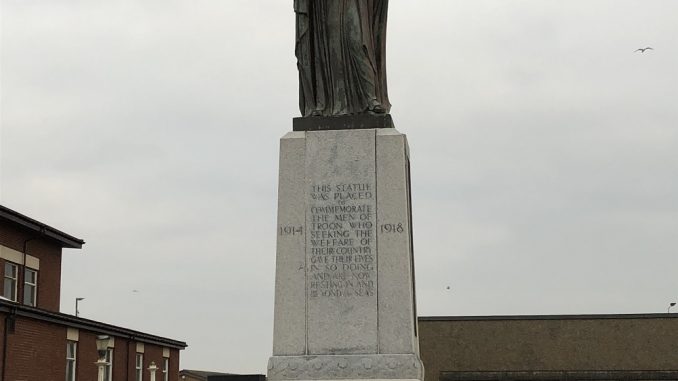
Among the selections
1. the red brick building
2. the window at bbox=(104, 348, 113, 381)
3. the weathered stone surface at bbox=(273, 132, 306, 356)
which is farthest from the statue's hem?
the window at bbox=(104, 348, 113, 381)

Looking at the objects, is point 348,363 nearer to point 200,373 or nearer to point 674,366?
point 674,366

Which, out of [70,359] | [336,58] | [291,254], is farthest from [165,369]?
[291,254]

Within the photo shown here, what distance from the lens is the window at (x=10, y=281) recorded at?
48094 mm

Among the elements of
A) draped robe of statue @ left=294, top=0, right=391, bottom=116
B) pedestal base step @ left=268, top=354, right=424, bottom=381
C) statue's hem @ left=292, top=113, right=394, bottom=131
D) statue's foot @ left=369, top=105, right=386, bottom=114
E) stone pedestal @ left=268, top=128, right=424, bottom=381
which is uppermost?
draped robe of statue @ left=294, top=0, right=391, bottom=116

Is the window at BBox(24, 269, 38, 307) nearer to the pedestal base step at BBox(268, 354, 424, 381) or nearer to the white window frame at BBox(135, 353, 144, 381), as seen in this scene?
the white window frame at BBox(135, 353, 144, 381)

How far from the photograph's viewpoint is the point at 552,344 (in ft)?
141

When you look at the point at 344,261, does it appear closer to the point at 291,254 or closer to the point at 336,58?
the point at 291,254

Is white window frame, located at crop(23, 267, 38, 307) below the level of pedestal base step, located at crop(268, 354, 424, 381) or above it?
above

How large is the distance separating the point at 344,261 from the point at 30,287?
1594 inches

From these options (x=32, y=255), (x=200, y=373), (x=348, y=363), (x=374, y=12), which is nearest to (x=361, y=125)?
(x=374, y=12)

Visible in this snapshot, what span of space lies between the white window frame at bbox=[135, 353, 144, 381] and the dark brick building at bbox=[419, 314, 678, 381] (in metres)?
16.9

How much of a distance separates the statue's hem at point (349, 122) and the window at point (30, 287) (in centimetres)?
3873

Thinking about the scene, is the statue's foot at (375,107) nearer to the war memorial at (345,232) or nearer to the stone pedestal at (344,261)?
the war memorial at (345,232)

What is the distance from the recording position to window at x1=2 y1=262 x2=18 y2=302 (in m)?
48.1
